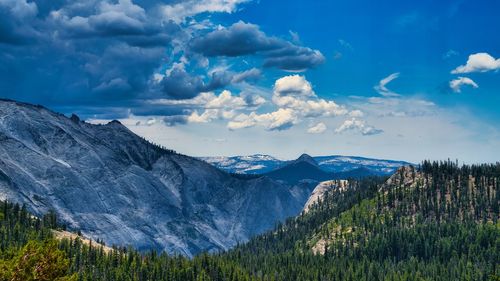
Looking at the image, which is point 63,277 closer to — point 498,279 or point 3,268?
point 3,268

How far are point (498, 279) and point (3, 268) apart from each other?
205 feet

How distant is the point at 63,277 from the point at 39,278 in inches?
129

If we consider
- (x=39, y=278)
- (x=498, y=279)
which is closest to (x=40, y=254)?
(x=39, y=278)

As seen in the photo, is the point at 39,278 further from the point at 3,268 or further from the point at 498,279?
the point at 498,279

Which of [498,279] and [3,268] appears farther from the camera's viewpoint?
A: [498,279]

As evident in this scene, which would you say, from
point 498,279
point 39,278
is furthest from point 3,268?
point 498,279

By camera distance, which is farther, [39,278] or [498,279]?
[498,279]

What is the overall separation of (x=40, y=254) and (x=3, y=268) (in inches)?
154

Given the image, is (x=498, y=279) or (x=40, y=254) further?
(x=498, y=279)

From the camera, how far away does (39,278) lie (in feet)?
192

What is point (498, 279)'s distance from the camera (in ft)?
239

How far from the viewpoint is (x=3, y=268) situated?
190 ft

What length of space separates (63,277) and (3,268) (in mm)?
6527

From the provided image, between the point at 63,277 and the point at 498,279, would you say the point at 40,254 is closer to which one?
the point at 63,277
